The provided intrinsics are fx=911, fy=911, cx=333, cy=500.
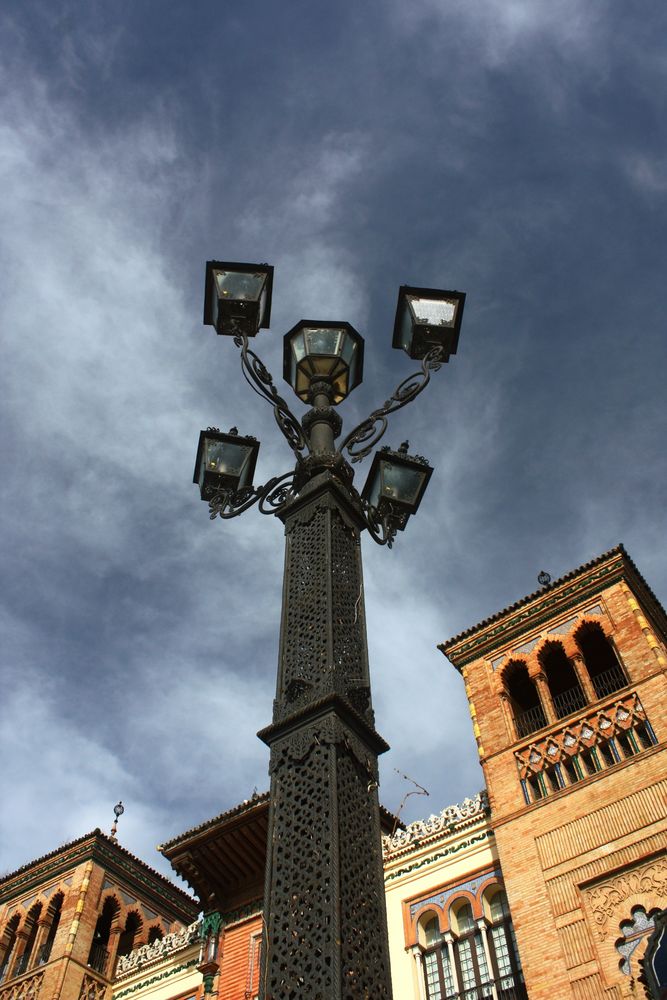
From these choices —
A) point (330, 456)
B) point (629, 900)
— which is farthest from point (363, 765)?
point (629, 900)

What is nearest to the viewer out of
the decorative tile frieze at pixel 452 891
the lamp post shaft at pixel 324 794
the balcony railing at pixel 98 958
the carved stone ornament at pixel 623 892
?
the lamp post shaft at pixel 324 794

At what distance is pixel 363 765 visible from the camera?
145 inches

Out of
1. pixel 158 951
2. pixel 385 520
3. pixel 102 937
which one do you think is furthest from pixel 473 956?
pixel 102 937

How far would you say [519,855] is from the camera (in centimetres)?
1395

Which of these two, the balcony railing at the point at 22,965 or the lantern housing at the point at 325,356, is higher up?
the balcony railing at the point at 22,965

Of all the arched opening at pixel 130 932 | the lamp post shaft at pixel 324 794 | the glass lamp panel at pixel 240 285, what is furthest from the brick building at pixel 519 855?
the glass lamp panel at pixel 240 285

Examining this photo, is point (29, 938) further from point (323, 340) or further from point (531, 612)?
point (323, 340)

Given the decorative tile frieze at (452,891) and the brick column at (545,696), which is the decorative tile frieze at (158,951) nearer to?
the decorative tile frieze at (452,891)

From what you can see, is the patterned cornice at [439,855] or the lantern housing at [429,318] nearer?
the lantern housing at [429,318]

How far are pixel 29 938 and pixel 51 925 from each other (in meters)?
0.70

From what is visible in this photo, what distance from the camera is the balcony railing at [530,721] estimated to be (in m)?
16.1

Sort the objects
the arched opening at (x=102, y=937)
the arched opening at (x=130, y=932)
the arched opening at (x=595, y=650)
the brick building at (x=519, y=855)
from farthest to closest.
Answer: the arched opening at (x=130, y=932), the arched opening at (x=102, y=937), the arched opening at (x=595, y=650), the brick building at (x=519, y=855)

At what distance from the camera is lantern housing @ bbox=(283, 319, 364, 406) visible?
557 centimetres

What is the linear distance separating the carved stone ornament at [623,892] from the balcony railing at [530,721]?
3446 mm
